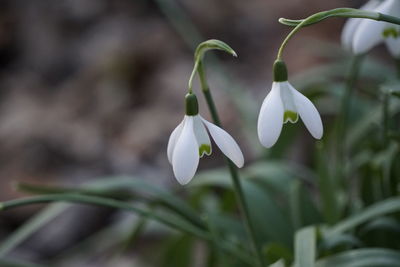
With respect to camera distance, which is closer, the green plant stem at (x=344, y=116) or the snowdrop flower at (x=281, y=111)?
the snowdrop flower at (x=281, y=111)

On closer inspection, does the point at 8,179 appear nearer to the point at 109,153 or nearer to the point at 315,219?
the point at 109,153

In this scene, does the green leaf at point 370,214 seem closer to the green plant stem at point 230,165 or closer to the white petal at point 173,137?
the green plant stem at point 230,165

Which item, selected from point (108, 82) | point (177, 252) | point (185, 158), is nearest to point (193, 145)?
point (185, 158)

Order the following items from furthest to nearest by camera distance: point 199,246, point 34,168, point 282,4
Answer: point 282,4, point 34,168, point 199,246

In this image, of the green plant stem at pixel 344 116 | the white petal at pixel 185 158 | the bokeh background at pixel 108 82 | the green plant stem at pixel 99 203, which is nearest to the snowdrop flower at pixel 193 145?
the white petal at pixel 185 158

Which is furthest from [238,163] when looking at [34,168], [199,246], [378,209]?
[34,168]

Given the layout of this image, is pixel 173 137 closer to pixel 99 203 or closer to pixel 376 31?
pixel 99 203
